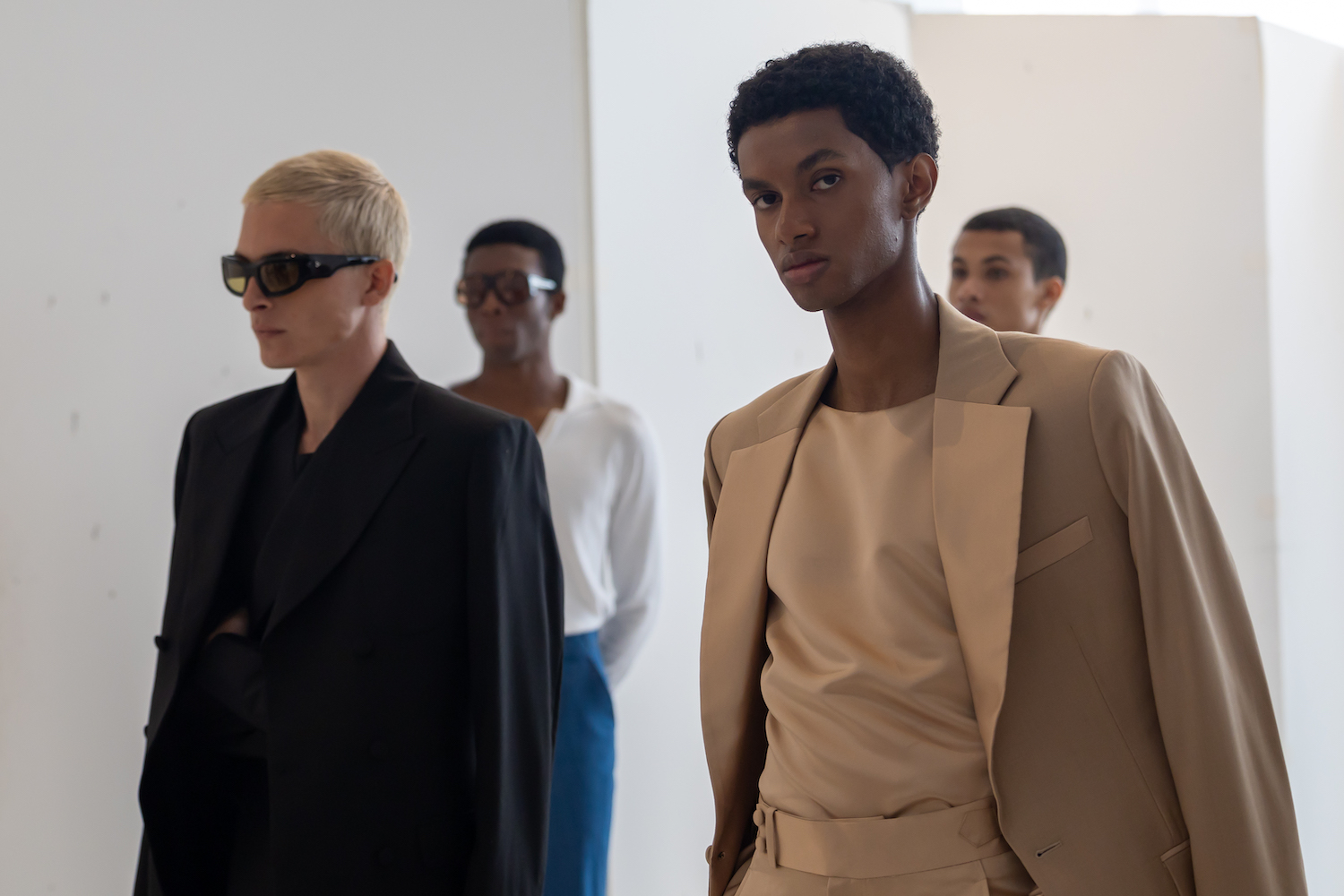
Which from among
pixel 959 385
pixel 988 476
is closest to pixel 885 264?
pixel 959 385

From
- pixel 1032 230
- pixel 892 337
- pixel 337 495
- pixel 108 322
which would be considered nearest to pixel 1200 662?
pixel 892 337

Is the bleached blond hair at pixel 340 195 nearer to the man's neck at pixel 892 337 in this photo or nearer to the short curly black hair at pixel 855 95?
the short curly black hair at pixel 855 95

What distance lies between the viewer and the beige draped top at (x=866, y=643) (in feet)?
4.42

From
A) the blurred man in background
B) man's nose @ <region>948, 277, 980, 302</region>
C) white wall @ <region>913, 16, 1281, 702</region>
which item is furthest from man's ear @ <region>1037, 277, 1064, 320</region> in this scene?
white wall @ <region>913, 16, 1281, 702</region>

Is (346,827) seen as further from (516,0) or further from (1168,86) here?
(1168,86)

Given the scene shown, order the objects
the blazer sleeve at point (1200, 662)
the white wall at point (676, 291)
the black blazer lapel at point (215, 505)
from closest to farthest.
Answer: the blazer sleeve at point (1200, 662) < the black blazer lapel at point (215, 505) < the white wall at point (676, 291)

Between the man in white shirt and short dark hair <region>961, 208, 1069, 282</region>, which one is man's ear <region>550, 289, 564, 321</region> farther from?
short dark hair <region>961, 208, 1069, 282</region>

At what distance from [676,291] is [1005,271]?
4.19 feet

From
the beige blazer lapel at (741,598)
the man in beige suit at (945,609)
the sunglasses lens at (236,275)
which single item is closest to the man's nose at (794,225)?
the man in beige suit at (945,609)

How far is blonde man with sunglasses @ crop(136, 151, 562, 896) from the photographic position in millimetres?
1813

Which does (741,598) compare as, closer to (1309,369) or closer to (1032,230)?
(1032,230)

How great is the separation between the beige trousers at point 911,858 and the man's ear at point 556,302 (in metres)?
2.13

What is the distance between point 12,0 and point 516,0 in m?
1.57

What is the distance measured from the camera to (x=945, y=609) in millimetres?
1382
